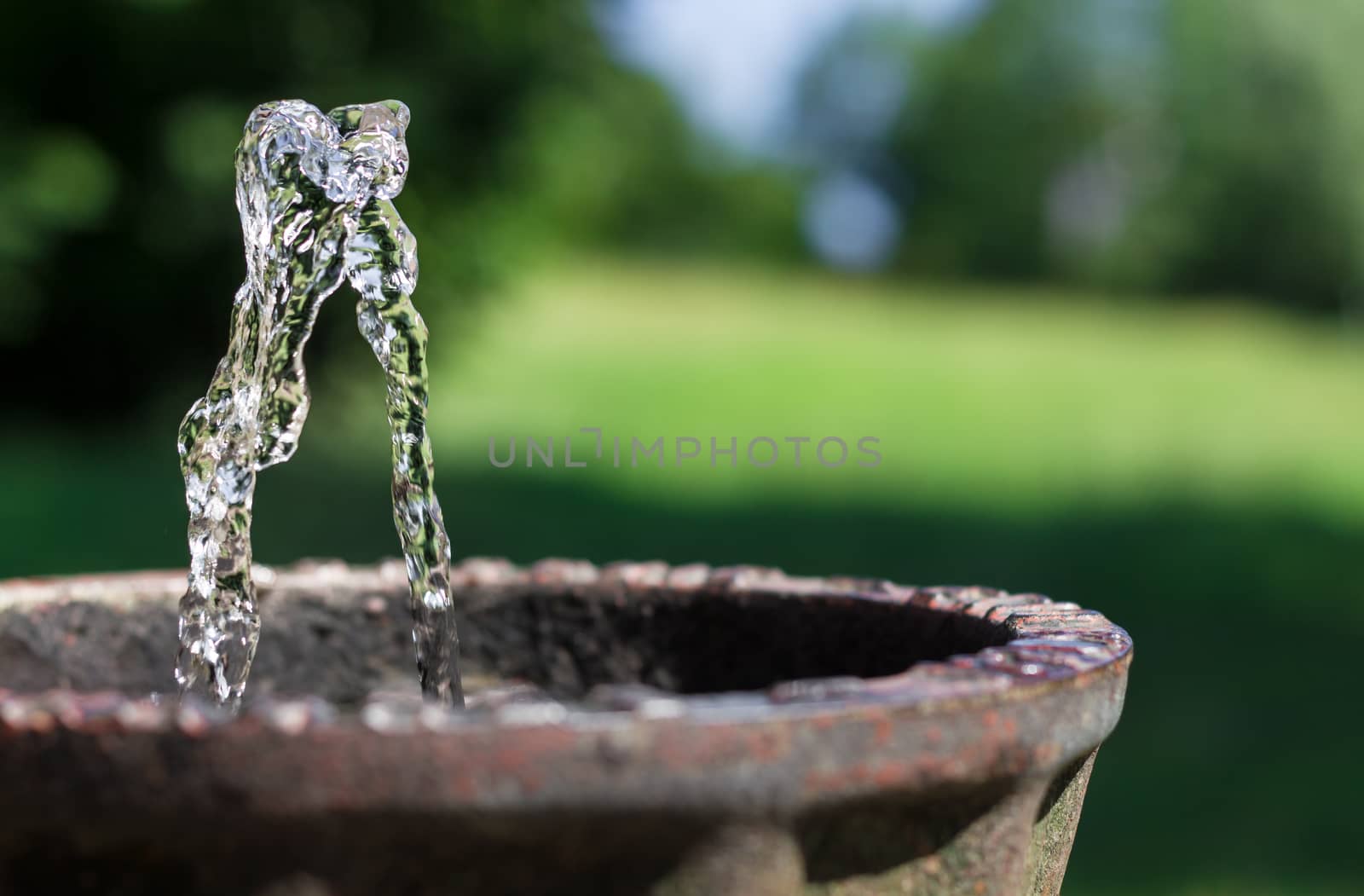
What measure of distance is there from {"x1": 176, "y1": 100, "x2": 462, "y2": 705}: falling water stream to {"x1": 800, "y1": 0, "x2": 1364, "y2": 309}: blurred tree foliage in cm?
Result: 2839

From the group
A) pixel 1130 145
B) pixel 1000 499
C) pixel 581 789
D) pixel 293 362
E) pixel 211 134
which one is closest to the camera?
pixel 581 789

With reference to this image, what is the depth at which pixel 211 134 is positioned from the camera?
772 cm

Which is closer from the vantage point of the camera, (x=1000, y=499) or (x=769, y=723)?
(x=769, y=723)

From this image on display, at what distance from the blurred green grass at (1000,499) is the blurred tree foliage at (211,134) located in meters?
0.64

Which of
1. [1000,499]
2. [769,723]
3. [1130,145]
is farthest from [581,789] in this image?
[1130,145]

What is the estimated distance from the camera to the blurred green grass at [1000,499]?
14.8 feet

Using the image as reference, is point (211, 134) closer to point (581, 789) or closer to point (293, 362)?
point (293, 362)

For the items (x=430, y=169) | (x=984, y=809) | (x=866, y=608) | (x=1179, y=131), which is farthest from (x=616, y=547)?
(x=1179, y=131)
